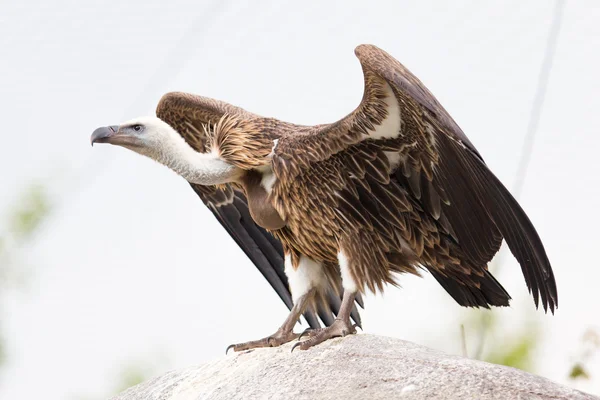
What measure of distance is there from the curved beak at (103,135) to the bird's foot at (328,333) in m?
1.73

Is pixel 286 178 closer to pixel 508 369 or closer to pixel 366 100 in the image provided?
pixel 366 100

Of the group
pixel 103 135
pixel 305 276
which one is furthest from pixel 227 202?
pixel 103 135

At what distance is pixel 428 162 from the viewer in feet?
18.9

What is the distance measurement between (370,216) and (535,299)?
1068 millimetres

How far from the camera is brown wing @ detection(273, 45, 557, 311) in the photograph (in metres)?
5.32

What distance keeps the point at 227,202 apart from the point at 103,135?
1.64 meters

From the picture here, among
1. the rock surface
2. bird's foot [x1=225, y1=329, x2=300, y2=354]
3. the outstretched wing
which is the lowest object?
the rock surface

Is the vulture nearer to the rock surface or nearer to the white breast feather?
the white breast feather

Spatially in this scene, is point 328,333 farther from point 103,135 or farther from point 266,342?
point 103,135

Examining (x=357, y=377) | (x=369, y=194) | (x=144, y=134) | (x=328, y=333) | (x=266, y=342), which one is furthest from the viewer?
(x=144, y=134)

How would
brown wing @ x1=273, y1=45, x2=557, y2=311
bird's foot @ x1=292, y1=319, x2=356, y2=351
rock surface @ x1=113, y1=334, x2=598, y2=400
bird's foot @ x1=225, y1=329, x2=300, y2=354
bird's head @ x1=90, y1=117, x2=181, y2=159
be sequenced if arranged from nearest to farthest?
rock surface @ x1=113, y1=334, x2=598, y2=400
brown wing @ x1=273, y1=45, x2=557, y2=311
bird's foot @ x1=292, y1=319, x2=356, y2=351
bird's foot @ x1=225, y1=329, x2=300, y2=354
bird's head @ x1=90, y1=117, x2=181, y2=159

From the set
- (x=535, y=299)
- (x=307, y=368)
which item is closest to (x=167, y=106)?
(x=307, y=368)

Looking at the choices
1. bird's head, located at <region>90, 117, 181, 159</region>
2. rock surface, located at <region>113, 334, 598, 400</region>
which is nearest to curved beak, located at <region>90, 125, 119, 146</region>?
bird's head, located at <region>90, 117, 181, 159</region>

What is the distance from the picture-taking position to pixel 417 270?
20.4ft
